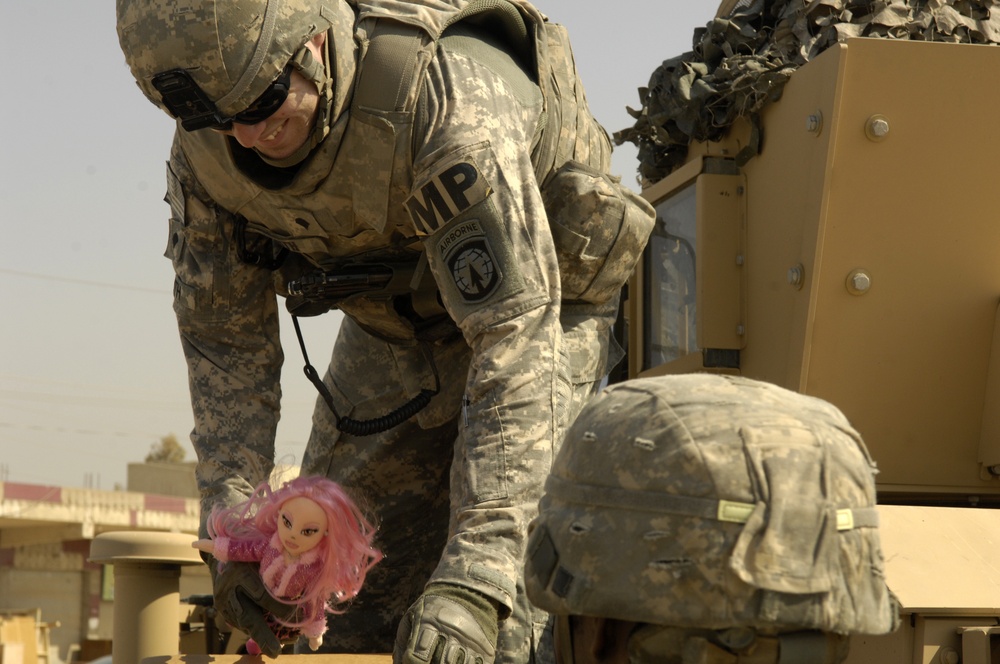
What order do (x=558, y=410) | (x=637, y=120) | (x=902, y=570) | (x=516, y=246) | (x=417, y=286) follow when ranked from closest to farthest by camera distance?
(x=902, y=570)
(x=516, y=246)
(x=558, y=410)
(x=417, y=286)
(x=637, y=120)

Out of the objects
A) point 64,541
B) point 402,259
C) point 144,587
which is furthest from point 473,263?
point 64,541

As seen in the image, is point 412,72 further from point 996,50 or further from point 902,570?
point 996,50

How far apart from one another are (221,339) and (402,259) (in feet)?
1.78

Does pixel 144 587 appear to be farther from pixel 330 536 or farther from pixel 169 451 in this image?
pixel 169 451

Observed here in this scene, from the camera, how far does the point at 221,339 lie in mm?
3523

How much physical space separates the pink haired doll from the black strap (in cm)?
57

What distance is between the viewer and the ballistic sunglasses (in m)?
2.80

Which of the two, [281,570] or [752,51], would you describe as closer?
[281,570]

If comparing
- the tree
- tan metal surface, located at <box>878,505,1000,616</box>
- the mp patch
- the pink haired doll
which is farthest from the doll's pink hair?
the tree

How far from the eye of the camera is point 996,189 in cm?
378

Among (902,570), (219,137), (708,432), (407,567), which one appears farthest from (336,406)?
(708,432)

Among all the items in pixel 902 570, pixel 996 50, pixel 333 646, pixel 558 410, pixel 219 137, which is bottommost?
pixel 333 646

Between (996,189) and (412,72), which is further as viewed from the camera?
(996,189)

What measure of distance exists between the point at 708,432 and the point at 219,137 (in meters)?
1.86
